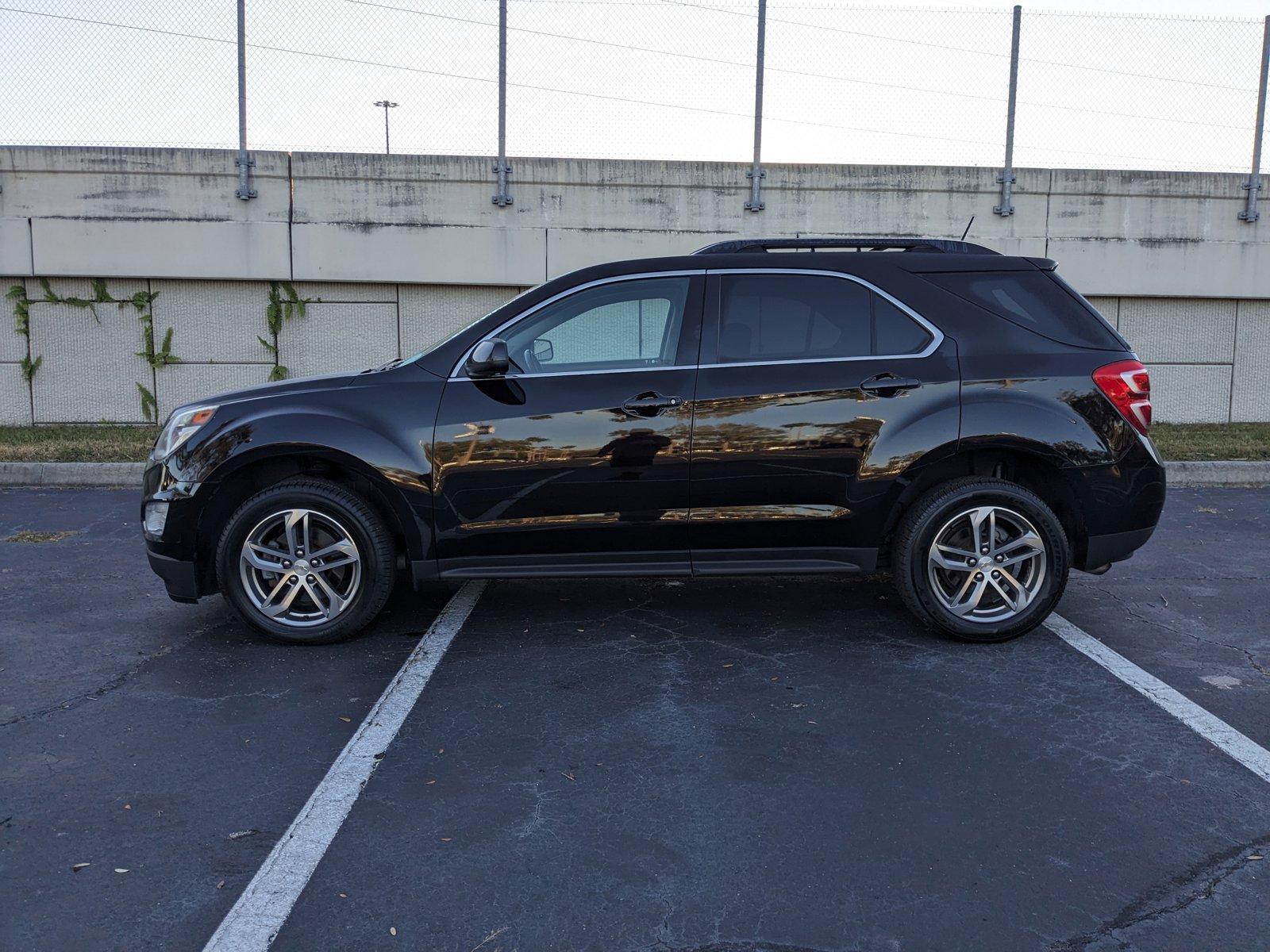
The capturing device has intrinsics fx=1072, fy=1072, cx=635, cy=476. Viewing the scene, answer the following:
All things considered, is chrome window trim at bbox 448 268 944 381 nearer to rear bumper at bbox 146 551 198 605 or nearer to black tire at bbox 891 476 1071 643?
black tire at bbox 891 476 1071 643

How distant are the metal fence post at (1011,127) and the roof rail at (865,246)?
8050mm

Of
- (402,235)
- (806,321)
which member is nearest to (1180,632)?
(806,321)

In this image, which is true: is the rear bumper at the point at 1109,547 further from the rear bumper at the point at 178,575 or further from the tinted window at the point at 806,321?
the rear bumper at the point at 178,575

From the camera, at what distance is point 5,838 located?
312cm

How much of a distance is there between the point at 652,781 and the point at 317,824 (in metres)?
1.05

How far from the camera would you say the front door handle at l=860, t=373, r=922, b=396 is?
4.88 m

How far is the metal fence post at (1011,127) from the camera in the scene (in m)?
12.6

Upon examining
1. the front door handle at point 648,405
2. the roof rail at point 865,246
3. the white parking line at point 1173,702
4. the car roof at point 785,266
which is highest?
the roof rail at point 865,246

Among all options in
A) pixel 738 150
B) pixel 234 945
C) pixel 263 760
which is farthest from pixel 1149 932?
pixel 738 150

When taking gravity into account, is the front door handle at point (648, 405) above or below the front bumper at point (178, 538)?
above

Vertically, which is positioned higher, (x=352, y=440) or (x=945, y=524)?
(x=352, y=440)

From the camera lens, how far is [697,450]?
482 centimetres

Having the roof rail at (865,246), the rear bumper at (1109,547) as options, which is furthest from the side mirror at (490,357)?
the rear bumper at (1109,547)

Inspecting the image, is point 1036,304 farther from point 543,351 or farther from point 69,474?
point 69,474
